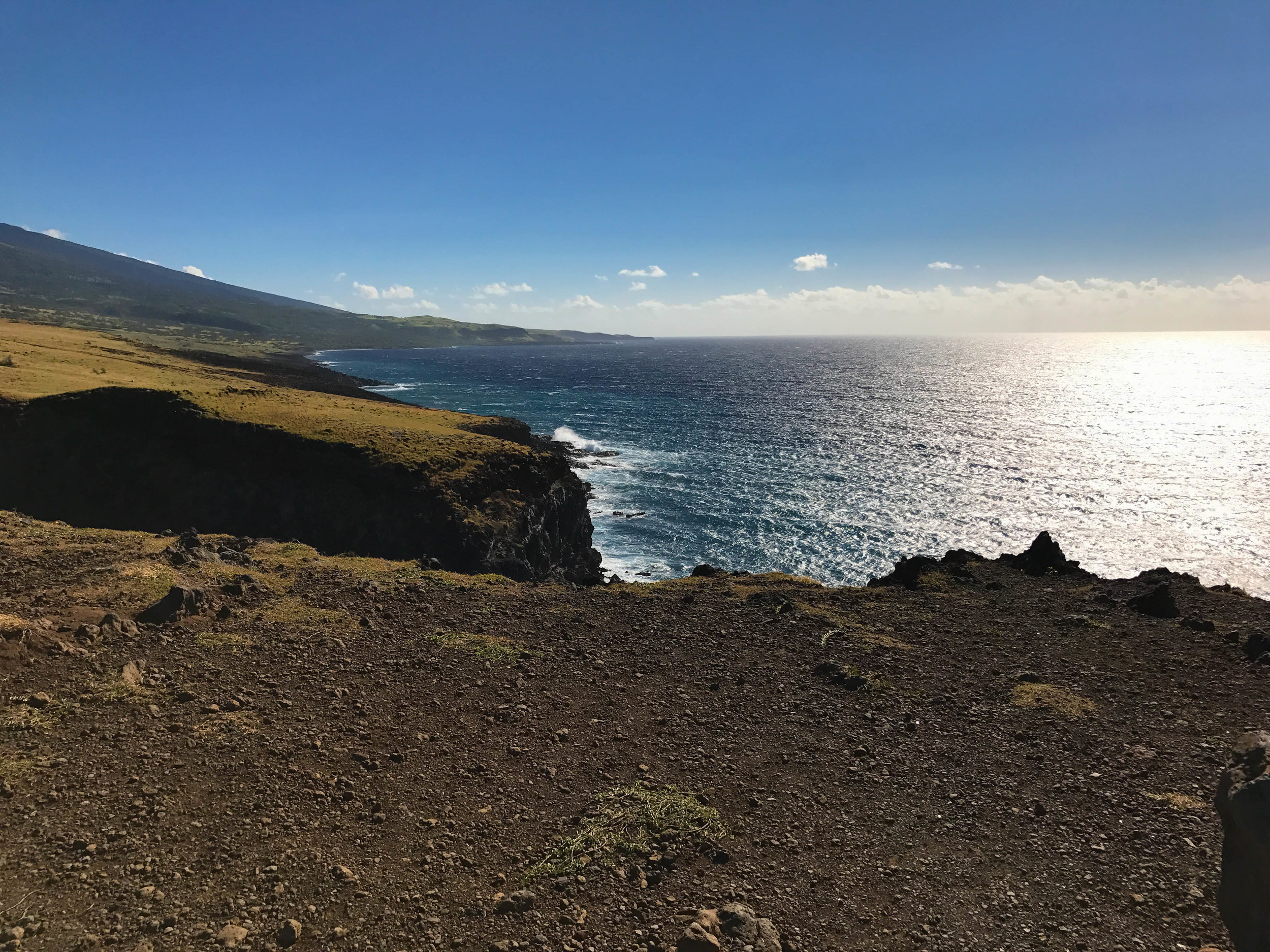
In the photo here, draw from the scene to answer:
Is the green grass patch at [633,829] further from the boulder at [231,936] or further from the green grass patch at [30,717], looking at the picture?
the green grass patch at [30,717]

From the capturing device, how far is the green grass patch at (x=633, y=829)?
34.1 ft

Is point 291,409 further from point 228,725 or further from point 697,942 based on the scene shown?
point 697,942

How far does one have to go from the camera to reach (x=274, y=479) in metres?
41.2

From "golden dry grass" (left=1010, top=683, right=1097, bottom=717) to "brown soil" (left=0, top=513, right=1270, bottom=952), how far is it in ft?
0.34

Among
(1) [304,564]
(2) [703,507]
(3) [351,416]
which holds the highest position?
(3) [351,416]

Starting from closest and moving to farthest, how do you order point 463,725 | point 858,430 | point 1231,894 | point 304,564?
point 1231,894
point 463,725
point 304,564
point 858,430

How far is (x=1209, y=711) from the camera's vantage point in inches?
674

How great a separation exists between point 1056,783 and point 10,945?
726 inches

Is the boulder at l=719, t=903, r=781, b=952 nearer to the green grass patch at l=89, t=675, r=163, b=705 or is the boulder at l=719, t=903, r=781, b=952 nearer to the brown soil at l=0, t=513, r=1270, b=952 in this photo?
the brown soil at l=0, t=513, r=1270, b=952

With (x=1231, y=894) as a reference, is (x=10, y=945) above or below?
below

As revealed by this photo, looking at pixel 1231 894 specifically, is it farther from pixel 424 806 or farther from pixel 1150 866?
pixel 424 806

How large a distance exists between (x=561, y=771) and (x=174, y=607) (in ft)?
38.8

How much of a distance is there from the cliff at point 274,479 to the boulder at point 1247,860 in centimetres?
3069

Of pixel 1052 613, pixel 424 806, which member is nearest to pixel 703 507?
pixel 1052 613
